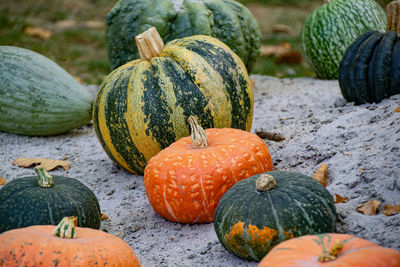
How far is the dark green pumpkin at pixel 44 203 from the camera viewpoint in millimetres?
2215

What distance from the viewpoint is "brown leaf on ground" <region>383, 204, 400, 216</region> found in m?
2.04

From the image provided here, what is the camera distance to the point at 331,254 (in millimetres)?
1516

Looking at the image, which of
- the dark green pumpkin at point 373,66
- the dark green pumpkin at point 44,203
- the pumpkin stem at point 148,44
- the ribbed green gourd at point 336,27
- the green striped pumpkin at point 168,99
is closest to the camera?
the dark green pumpkin at point 44,203

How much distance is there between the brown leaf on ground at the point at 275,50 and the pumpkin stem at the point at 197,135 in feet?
14.8

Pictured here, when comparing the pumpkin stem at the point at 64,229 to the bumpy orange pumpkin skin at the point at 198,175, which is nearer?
the pumpkin stem at the point at 64,229

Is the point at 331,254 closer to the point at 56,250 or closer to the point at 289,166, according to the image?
the point at 56,250

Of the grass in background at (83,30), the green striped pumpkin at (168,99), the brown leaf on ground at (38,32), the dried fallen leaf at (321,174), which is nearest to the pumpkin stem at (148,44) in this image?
the green striped pumpkin at (168,99)

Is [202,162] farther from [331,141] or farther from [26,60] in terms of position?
[26,60]

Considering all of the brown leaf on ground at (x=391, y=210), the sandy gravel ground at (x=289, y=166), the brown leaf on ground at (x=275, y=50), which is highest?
the brown leaf on ground at (x=391, y=210)

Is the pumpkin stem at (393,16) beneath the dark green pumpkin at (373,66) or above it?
above

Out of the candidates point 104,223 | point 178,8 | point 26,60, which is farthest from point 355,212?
point 26,60

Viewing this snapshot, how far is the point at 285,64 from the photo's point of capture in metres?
6.54

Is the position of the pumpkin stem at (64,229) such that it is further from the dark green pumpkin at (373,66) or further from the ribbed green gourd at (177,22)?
the ribbed green gourd at (177,22)

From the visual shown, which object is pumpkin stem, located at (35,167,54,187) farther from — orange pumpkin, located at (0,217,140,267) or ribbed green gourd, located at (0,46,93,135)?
ribbed green gourd, located at (0,46,93,135)
